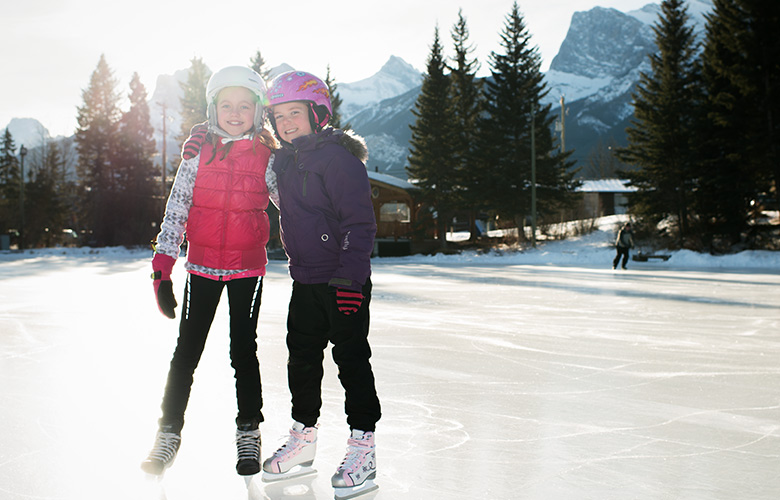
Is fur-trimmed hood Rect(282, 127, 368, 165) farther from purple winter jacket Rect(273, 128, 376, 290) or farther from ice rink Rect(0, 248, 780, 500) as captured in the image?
ice rink Rect(0, 248, 780, 500)

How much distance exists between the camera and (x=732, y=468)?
236 centimetres

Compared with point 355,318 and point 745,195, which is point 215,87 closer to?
point 355,318

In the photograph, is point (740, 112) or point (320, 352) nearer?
point (320, 352)

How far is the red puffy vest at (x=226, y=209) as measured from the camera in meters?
2.43

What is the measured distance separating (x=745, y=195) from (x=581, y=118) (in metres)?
157

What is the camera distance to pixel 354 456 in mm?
2252

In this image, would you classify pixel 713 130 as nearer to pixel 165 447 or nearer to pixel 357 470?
pixel 357 470

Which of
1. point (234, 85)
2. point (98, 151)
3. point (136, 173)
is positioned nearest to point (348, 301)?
point (234, 85)

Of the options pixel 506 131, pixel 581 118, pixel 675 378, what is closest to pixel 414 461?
pixel 675 378

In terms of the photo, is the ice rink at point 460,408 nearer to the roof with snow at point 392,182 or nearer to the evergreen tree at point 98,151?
the roof with snow at point 392,182

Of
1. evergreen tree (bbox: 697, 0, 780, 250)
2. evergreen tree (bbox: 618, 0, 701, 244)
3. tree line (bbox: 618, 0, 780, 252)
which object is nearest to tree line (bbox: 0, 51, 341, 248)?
evergreen tree (bbox: 618, 0, 701, 244)

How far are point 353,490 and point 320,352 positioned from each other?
56 cm

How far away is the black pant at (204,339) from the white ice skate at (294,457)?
22 cm

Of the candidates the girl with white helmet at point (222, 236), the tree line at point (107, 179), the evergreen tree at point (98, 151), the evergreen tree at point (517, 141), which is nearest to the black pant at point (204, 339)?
the girl with white helmet at point (222, 236)
